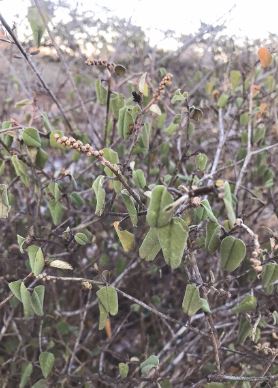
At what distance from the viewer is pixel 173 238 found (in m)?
0.83

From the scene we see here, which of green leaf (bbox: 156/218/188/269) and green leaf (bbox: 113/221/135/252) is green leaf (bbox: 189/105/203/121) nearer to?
green leaf (bbox: 113/221/135/252)

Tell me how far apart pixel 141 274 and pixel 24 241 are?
2.65 ft

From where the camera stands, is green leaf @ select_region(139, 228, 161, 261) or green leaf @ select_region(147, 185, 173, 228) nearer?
green leaf @ select_region(147, 185, 173, 228)

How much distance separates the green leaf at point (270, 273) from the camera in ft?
3.49

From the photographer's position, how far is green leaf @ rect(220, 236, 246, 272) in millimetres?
959

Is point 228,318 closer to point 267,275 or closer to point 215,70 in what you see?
point 267,275

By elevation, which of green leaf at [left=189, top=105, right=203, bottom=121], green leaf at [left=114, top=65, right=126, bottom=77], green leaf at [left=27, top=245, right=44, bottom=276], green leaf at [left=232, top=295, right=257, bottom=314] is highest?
green leaf at [left=114, top=65, right=126, bottom=77]

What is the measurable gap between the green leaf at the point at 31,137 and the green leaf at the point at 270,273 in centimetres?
56

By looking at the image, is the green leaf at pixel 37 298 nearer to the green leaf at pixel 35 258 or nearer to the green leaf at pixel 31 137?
the green leaf at pixel 35 258

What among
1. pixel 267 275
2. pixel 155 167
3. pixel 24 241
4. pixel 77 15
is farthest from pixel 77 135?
pixel 77 15

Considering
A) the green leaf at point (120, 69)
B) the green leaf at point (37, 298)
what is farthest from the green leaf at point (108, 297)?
the green leaf at point (120, 69)

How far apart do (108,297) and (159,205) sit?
344 mm

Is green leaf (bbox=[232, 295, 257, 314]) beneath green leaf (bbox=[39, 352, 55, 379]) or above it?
above

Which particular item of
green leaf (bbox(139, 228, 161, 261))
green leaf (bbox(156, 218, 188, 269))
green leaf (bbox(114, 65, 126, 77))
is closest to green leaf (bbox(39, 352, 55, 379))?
green leaf (bbox(139, 228, 161, 261))
